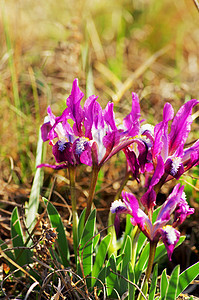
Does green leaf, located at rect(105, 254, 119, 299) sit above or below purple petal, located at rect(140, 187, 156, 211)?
below

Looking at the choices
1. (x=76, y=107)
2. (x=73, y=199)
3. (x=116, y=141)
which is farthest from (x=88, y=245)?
(x=76, y=107)

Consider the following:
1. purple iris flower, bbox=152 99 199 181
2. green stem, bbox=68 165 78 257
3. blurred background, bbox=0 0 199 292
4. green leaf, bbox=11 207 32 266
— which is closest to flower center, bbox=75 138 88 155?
green stem, bbox=68 165 78 257

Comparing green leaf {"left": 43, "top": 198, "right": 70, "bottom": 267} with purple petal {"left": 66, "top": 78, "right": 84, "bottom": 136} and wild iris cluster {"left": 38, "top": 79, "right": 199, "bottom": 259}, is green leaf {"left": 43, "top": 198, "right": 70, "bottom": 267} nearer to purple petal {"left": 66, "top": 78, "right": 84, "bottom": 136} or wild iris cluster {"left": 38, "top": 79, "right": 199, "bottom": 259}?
wild iris cluster {"left": 38, "top": 79, "right": 199, "bottom": 259}

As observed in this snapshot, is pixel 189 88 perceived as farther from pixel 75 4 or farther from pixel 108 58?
pixel 75 4

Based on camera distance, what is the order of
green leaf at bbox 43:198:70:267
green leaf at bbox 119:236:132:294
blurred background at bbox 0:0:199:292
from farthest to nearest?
blurred background at bbox 0:0:199:292 < green leaf at bbox 43:198:70:267 < green leaf at bbox 119:236:132:294

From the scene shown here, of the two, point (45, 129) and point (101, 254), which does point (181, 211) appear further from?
point (45, 129)

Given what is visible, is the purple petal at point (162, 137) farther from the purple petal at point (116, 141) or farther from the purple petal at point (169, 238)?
the purple petal at point (169, 238)

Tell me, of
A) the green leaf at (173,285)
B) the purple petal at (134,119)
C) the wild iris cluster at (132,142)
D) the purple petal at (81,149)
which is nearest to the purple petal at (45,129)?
the wild iris cluster at (132,142)
